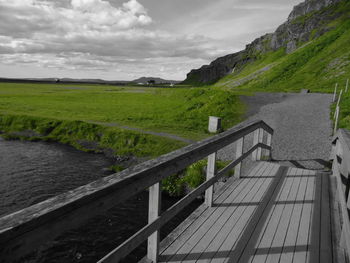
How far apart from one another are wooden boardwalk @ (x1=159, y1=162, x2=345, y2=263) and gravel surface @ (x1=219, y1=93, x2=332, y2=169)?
5.26m

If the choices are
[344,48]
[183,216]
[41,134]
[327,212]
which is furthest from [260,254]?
[344,48]

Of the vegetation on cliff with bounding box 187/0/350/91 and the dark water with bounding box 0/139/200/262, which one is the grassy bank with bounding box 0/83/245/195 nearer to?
the dark water with bounding box 0/139/200/262

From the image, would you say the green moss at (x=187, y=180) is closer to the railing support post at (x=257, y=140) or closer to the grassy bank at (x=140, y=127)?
the grassy bank at (x=140, y=127)

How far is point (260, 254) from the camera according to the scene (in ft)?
12.2

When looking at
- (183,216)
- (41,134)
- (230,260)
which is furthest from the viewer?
(41,134)

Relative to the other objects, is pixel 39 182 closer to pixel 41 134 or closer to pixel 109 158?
pixel 109 158

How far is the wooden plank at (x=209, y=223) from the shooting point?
3633mm

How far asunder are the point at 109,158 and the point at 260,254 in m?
15.8

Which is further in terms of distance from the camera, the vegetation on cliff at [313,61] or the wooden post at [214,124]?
the vegetation on cliff at [313,61]

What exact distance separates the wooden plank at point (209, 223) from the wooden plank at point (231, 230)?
0.30 ft

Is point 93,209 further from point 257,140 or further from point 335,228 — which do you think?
point 257,140

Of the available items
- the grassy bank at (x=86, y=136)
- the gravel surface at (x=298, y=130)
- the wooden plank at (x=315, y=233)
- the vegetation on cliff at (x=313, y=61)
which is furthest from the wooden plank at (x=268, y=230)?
the vegetation on cliff at (x=313, y=61)

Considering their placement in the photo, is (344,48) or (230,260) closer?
(230,260)

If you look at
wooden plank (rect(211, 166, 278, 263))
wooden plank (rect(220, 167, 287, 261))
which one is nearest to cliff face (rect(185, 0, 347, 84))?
wooden plank (rect(220, 167, 287, 261))
